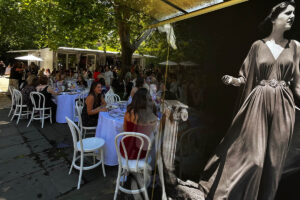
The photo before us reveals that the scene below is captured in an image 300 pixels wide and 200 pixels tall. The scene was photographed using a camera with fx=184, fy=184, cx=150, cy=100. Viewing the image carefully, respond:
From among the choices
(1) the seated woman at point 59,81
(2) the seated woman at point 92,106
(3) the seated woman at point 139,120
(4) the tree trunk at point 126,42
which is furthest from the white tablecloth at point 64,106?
(3) the seated woman at point 139,120

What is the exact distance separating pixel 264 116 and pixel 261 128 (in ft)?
0.28

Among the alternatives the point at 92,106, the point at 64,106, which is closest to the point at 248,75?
the point at 92,106

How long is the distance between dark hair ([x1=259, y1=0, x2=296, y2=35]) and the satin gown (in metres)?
0.09

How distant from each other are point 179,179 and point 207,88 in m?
0.93

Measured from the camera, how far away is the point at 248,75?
4.26 ft

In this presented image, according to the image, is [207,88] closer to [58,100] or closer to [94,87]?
[94,87]

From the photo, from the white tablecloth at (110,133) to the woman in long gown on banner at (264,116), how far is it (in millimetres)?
1945

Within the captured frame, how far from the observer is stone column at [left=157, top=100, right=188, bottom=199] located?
174 centimetres

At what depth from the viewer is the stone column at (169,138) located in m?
1.74

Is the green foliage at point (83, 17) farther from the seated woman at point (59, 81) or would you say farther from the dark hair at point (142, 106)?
the seated woman at point (59, 81)

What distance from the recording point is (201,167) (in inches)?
61.3

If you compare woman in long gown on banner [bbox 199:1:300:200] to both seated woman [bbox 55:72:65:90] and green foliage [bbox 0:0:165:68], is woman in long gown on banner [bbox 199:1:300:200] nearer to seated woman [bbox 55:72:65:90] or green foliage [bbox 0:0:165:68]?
green foliage [bbox 0:0:165:68]

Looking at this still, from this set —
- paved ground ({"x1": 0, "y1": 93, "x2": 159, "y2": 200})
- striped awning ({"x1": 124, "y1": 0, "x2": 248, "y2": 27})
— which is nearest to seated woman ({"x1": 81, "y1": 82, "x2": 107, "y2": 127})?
paved ground ({"x1": 0, "y1": 93, "x2": 159, "y2": 200})

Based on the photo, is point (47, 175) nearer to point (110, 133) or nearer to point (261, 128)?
point (110, 133)
